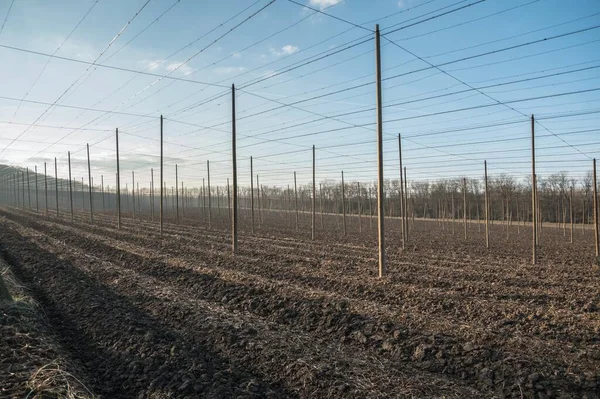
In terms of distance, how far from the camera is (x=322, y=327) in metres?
5.70

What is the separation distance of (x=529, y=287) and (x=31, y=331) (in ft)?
30.2

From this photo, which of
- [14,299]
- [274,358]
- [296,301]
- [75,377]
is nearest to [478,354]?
[274,358]

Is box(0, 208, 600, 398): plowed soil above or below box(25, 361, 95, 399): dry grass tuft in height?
below

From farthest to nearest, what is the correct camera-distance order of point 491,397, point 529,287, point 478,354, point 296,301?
point 529,287 < point 296,301 < point 478,354 < point 491,397

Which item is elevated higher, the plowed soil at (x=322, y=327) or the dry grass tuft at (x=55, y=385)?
the dry grass tuft at (x=55, y=385)

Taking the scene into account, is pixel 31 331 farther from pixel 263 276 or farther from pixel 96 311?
pixel 263 276

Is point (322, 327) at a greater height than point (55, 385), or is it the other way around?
point (55, 385)

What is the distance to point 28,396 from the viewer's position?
333 centimetres

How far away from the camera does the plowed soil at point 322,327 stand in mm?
3943

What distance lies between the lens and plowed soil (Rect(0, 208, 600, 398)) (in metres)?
3.94

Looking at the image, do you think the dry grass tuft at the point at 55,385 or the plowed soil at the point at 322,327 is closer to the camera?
the dry grass tuft at the point at 55,385

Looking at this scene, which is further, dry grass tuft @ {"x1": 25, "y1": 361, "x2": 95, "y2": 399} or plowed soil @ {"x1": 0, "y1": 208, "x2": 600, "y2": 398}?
plowed soil @ {"x1": 0, "y1": 208, "x2": 600, "y2": 398}

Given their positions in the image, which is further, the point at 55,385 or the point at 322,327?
the point at 322,327

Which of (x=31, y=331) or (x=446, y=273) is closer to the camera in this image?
(x=31, y=331)
